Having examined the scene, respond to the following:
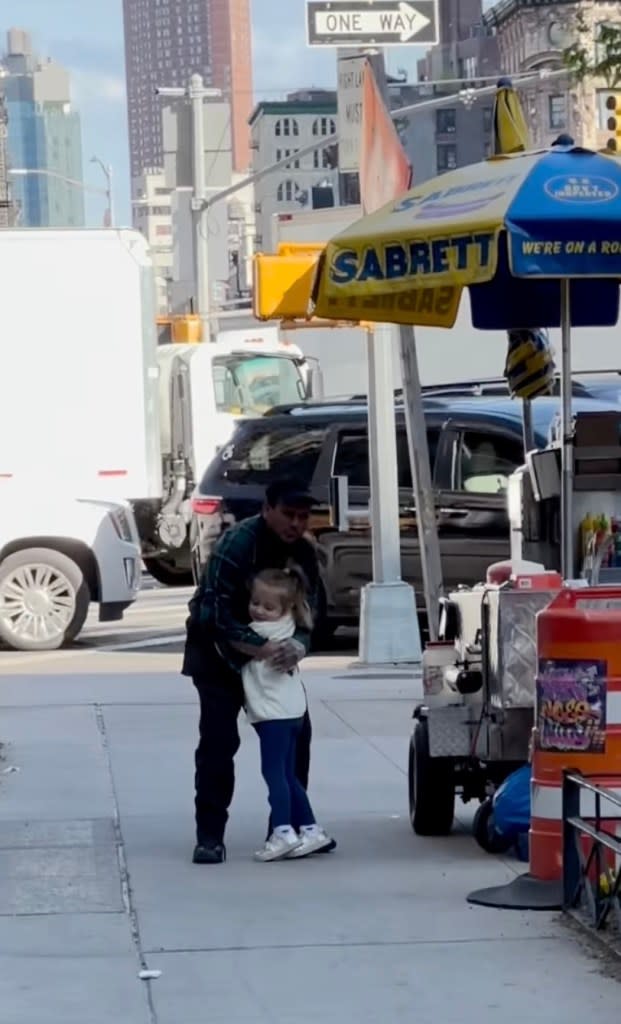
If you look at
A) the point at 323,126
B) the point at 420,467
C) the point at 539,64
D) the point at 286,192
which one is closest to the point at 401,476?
the point at 420,467

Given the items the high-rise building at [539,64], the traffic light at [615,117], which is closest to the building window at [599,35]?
the traffic light at [615,117]

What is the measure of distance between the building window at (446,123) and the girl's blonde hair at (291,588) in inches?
5361

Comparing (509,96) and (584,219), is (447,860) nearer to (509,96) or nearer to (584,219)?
(584,219)

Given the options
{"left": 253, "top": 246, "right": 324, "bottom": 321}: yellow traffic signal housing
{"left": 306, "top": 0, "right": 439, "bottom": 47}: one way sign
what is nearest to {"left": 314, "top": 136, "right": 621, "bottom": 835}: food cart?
{"left": 306, "top": 0, "right": 439, "bottom": 47}: one way sign

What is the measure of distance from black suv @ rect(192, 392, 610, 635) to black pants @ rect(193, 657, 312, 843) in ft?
22.4

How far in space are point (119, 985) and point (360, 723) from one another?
19.5 ft

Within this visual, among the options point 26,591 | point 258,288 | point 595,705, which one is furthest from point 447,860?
point 26,591

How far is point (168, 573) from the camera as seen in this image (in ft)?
79.5

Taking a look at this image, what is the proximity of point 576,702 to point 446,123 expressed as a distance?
138484 millimetres

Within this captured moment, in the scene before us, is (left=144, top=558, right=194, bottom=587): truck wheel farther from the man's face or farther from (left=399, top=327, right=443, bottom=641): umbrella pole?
the man's face

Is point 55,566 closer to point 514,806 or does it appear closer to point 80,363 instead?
point 80,363

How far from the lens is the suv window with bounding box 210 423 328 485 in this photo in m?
17.0

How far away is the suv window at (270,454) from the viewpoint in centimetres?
1698

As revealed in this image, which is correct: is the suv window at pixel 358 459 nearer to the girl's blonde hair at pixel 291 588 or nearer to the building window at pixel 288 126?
the girl's blonde hair at pixel 291 588
